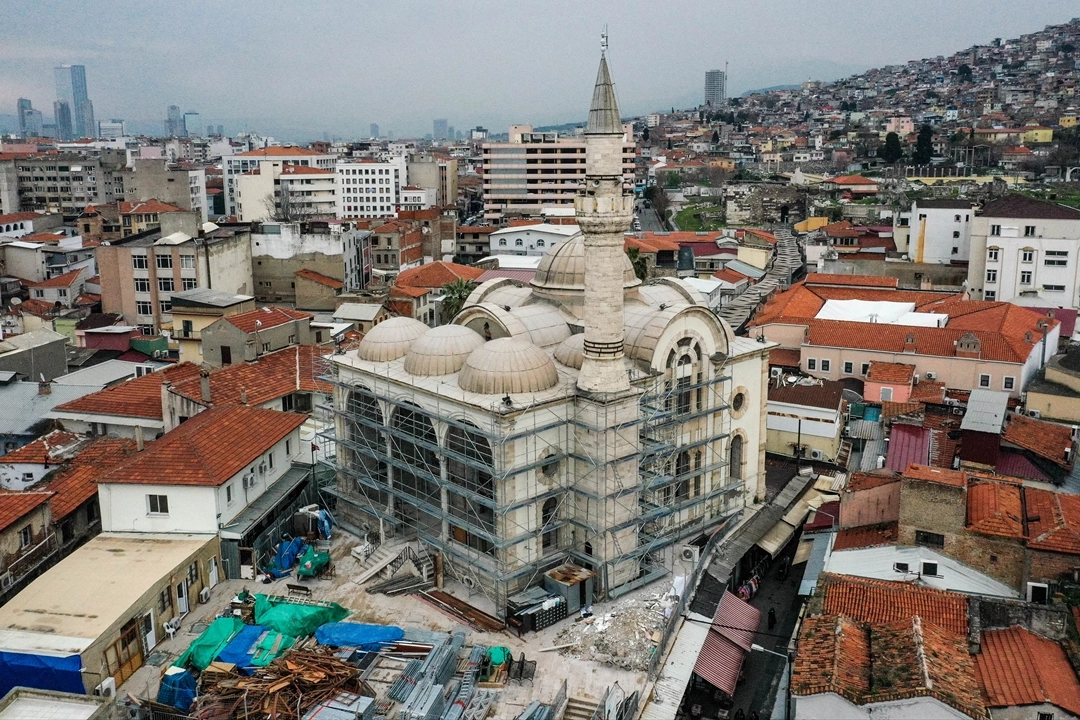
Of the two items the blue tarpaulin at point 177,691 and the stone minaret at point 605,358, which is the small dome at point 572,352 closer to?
the stone minaret at point 605,358

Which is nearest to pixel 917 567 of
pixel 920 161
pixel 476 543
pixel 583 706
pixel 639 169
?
pixel 583 706

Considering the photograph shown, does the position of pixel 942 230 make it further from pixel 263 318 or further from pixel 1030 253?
pixel 263 318

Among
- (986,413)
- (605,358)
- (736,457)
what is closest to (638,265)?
(736,457)

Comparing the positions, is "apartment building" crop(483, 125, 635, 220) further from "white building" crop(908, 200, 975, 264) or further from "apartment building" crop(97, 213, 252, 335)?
"apartment building" crop(97, 213, 252, 335)

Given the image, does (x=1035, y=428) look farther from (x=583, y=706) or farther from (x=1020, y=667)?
(x=583, y=706)

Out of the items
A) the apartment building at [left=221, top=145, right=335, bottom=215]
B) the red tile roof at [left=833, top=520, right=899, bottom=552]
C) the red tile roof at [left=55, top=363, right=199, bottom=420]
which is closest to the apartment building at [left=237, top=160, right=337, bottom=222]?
the apartment building at [left=221, top=145, right=335, bottom=215]

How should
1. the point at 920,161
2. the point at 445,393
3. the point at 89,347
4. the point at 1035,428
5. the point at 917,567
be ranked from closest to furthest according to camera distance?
the point at 917,567 < the point at 445,393 < the point at 1035,428 < the point at 89,347 < the point at 920,161
